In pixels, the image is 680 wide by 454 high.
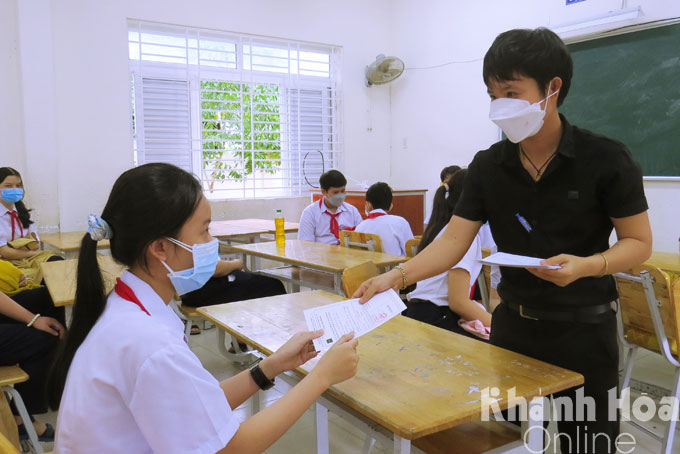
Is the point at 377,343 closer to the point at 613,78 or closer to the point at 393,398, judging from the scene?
the point at 393,398

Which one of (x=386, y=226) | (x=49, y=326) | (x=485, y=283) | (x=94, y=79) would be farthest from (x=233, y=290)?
(x=94, y=79)

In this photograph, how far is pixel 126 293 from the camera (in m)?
0.96

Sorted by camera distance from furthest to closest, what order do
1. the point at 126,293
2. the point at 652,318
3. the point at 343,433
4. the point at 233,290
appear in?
the point at 233,290 < the point at 343,433 < the point at 652,318 < the point at 126,293

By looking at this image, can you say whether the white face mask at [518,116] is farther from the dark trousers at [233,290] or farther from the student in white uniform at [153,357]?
the dark trousers at [233,290]

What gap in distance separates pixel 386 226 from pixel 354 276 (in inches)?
76.0

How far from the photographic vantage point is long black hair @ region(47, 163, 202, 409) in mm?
999

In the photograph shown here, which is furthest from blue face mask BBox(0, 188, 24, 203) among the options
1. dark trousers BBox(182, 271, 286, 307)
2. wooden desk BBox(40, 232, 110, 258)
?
dark trousers BBox(182, 271, 286, 307)

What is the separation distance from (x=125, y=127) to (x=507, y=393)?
5.55 m

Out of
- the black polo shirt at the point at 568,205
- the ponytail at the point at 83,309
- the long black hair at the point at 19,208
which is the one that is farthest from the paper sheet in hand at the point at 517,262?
the long black hair at the point at 19,208

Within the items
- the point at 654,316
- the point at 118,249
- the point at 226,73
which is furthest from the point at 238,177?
the point at 118,249

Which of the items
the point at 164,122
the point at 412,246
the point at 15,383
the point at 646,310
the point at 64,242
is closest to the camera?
the point at 15,383

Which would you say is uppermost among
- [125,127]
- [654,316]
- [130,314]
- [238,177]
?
[125,127]

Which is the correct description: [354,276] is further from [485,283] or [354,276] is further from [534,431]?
[485,283]

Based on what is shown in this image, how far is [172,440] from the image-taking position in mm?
821
